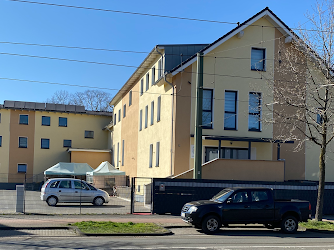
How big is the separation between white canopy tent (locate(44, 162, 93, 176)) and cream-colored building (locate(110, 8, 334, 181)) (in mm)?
12346

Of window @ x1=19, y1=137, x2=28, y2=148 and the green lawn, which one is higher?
window @ x1=19, y1=137, x2=28, y2=148

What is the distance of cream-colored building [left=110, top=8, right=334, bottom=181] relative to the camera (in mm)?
23922

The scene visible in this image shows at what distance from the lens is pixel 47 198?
2295 centimetres

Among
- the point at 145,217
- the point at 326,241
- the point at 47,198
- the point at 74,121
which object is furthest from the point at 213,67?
the point at 74,121

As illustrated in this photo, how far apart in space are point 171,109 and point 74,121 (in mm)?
25283

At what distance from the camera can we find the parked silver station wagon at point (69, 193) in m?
23.1

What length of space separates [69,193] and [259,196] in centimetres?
1208

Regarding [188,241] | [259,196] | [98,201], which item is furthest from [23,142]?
[188,241]

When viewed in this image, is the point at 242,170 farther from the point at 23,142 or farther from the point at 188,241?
the point at 23,142

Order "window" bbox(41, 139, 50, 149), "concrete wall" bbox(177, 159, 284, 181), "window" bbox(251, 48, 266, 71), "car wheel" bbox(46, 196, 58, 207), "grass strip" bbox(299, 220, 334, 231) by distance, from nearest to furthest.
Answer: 1. "grass strip" bbox(299, 220, 334, 231)
2. "concrete wall" bbox(177, 159, 284, 181)
3. "car wheel" bbox(46, 196, 58, 207)
4. "window" bbox(251, 48, 266, 71)
5. "window" bbox(41, 139, 50, 149)

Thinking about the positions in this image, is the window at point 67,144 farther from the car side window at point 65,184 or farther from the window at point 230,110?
the window at point 230,110

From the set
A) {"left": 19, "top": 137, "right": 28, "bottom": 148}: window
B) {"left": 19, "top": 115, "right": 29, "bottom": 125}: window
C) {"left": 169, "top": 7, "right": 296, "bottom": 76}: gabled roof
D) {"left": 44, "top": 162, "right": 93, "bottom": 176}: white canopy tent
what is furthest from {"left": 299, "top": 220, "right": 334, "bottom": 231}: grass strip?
{"left": 19, "top": 115, "right": 29, "bottom": 125}: window

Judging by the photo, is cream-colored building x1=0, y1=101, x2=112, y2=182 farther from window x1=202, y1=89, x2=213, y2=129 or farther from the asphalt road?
the asphalt road

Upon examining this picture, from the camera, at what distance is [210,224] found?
47.5 feet
